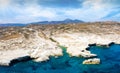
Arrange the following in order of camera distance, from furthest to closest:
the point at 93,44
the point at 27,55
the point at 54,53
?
the point at 93,44 < the point at 54,53 < the point at 27,55

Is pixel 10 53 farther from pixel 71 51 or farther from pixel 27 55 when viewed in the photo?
pixel 71 51

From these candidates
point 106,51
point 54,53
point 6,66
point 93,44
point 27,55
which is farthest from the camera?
point 93,44

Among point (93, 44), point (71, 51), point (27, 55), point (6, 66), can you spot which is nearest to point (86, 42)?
point (93, 44)

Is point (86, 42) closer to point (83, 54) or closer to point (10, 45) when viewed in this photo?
point (83, 54)

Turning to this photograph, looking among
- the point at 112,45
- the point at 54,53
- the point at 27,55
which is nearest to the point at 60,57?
the point at 54,53

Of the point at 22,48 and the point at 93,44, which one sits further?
the point at 93,44

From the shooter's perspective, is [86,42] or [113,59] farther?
[86,42]

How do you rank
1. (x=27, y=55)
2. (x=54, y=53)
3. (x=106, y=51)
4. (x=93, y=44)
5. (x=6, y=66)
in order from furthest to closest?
(x=93, y=44)
(x=106, y=51)
(x=54, y=53)
(x=27, y=55)
(x=6, y=66)

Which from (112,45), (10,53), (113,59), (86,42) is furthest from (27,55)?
(112,45)
